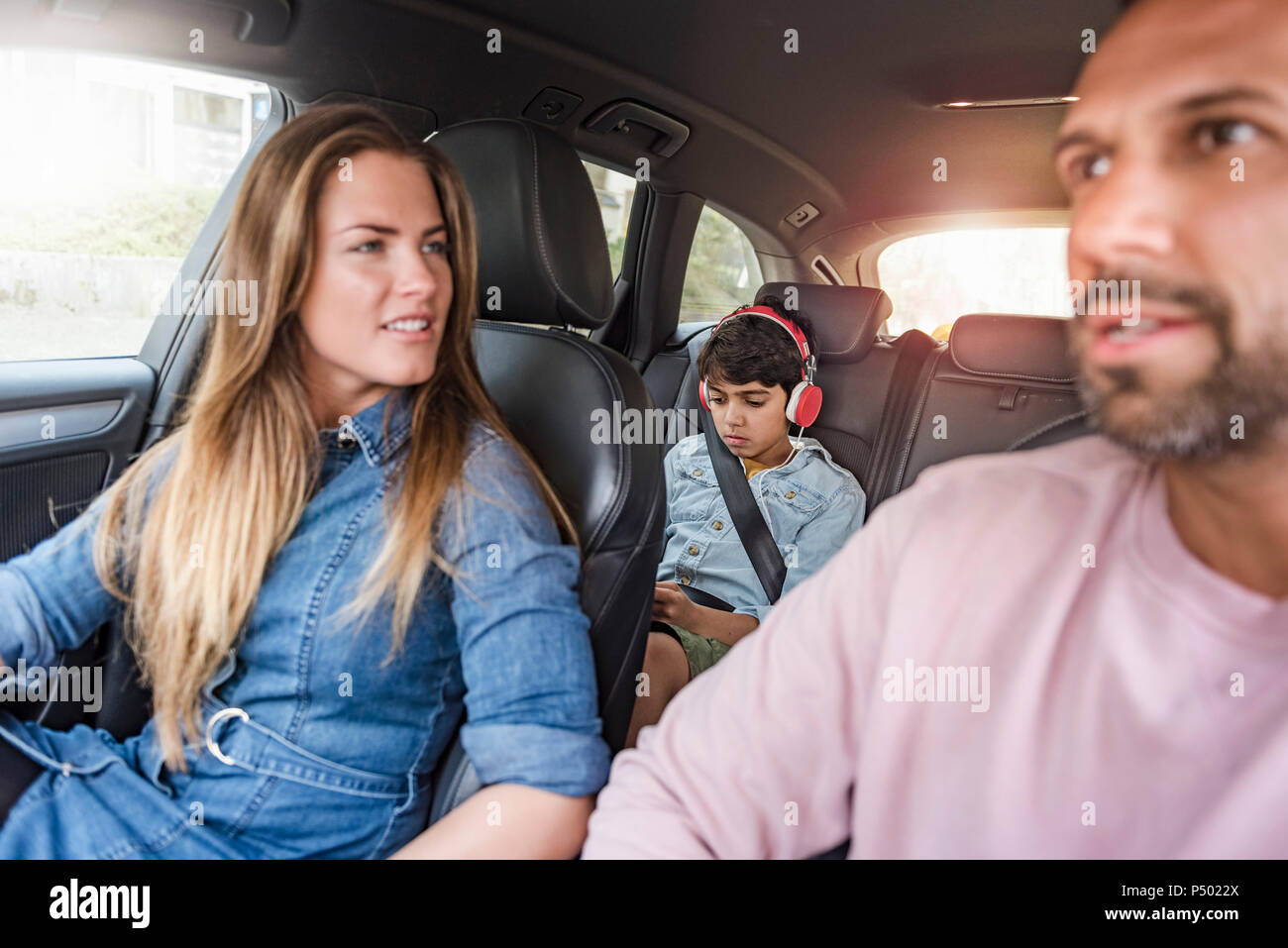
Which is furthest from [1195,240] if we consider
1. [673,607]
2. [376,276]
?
[673,607]

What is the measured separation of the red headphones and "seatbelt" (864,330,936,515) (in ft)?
0.80

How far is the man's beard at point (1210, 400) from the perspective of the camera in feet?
1.71

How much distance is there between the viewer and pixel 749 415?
2.37 meters

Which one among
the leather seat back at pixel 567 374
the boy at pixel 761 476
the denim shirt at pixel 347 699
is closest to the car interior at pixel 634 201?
the leather seat back at pixel 567 374

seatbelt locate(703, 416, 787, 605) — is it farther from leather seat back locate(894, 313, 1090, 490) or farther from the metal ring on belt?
the metal ring on belt

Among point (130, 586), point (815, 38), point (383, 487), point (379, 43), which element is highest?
point (815, 38)

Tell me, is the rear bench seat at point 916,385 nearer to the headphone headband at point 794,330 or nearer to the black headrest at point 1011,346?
the black headrest at point 1011,346

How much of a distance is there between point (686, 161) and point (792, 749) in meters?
2.12

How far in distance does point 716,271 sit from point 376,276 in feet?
7.10

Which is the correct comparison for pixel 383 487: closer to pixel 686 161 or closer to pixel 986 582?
pixel 986 582

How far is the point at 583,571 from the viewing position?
3.89 ft

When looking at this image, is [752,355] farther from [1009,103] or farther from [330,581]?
[330,581]

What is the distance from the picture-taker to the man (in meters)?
0.54
